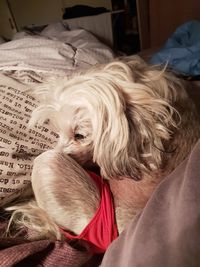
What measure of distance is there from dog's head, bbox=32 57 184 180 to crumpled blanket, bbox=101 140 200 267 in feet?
0.74

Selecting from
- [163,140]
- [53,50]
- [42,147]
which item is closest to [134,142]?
[163,140]

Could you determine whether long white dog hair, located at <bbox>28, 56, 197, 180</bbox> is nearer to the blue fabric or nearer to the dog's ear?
the dog's ear

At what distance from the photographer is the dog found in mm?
822

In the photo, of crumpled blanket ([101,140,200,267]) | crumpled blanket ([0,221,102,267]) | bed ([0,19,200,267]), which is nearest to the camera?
crumpled blanket ([101,140,200,267])

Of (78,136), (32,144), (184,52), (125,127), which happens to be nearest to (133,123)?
(125,127)

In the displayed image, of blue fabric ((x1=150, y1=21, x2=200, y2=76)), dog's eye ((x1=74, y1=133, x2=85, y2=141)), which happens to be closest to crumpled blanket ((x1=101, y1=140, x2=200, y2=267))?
dog's eye ((x1=74, y1=133, x2=85, y2=141))

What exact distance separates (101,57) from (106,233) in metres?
0.96

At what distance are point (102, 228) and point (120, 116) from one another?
1.03 feet

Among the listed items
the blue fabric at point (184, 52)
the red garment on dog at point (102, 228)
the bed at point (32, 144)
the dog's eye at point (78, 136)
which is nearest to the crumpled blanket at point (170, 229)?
the bed at point (32, 144)

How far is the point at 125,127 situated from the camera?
0.85 m

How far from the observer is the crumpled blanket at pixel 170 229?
50cm

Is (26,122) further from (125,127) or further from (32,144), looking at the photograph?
(125,127)

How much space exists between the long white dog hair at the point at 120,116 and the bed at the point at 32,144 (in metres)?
0.09

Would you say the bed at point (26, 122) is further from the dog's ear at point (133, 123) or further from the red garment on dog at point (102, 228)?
the dog's ear at point (133, 123)
